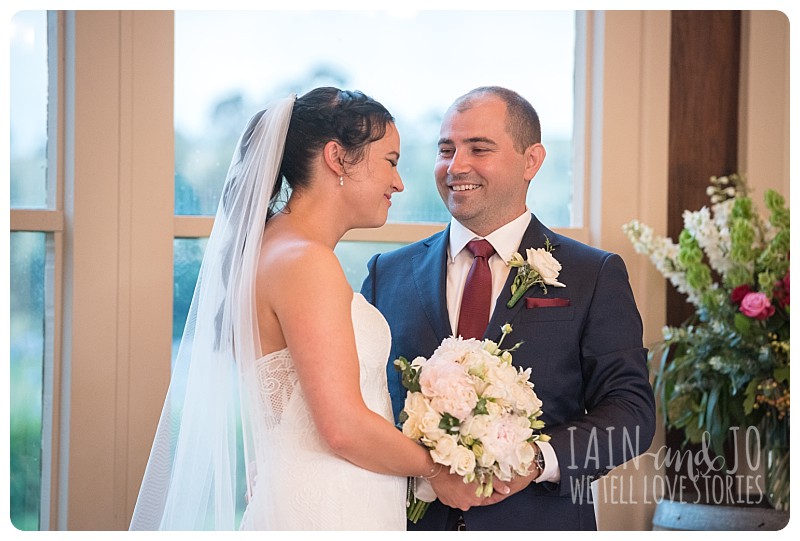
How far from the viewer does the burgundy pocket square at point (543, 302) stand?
268 cm

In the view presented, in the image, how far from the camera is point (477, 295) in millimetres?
2752

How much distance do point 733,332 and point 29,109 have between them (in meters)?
2.89

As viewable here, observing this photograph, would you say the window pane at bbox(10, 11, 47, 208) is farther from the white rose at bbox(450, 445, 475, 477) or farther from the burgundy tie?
the white rose at bbox(450, 445, 475, 477)

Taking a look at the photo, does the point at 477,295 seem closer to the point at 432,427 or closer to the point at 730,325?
the point at 432,427

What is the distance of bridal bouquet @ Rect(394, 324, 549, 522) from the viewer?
2.23 meters

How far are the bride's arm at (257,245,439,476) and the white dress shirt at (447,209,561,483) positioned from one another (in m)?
0.67

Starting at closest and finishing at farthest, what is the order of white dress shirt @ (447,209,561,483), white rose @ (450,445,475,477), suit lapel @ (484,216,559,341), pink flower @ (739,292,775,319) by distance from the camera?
white rose @ (450,445,475,477) < suit lapel @ (484,216,559,341) < white dress shirt @ (447,209,561,483) < pink flower @ (739,292,775,319)

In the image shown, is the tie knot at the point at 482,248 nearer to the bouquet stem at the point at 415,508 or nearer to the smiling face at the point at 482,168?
the smiling face at the point at 482,168

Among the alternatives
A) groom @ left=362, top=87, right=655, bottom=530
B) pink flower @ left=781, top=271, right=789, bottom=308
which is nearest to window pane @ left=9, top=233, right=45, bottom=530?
groom @ left=362, top=87, right=655, bottom=530

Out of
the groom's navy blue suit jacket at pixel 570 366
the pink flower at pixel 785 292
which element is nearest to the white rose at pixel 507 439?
the groom's navy blue suit jacket at pixel 570 366

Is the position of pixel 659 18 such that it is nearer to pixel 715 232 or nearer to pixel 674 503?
pixel 715 232

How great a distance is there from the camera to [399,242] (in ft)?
12.8

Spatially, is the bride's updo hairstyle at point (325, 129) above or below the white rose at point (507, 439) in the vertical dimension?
above
